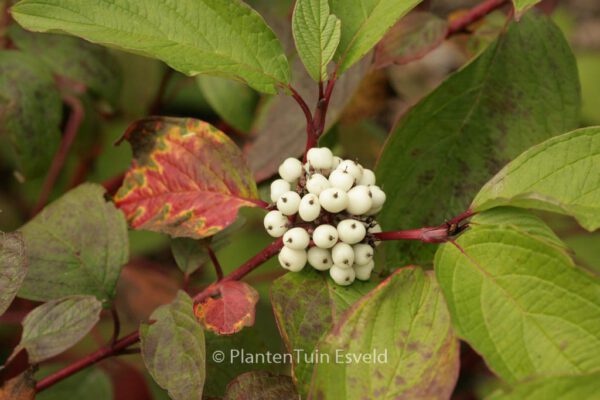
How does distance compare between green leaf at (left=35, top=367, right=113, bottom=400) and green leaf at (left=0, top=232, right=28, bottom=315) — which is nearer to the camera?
green leaf at (left=0, top=232, right=28, bottom=315)

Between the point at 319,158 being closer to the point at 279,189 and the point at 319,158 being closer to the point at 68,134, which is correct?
the point at 279,189

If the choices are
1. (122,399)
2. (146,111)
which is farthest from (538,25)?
(122,399)

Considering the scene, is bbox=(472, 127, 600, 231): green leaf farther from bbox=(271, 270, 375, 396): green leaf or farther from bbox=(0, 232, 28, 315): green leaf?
Result: bbox=(0, 232, 28, 315): green leaf

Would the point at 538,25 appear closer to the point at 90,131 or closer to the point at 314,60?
the point at 314,60

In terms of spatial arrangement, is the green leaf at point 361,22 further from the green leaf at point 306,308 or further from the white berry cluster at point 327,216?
the green leaf at point 306,308

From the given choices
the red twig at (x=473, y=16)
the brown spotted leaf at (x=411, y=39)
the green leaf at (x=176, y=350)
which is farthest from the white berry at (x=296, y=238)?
the red twig at (x=473, y=16)

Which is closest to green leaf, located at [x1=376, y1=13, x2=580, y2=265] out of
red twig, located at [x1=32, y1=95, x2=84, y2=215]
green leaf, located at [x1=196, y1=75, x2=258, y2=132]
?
green leaf, located at [x1=196, y1=75, x2=258, y2=132]
